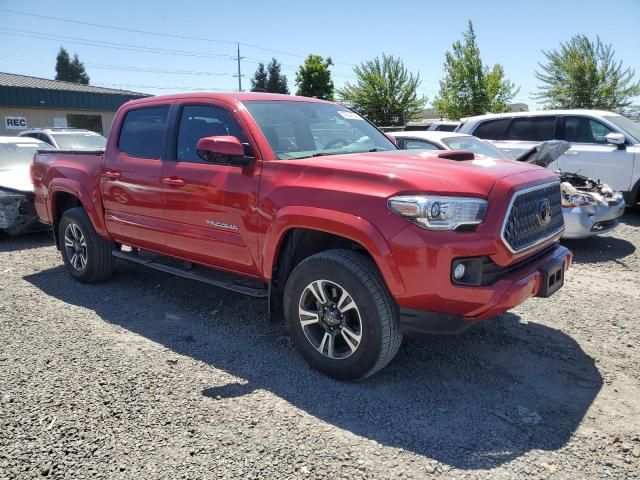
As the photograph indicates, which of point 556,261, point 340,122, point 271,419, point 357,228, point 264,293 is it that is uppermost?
point 340,122

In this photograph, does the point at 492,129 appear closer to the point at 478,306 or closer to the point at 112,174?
the point at 112,174

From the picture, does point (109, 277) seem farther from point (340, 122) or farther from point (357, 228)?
point (357, 228)

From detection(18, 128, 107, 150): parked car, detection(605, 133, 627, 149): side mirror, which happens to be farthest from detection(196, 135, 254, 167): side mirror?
detection(18, 128, 107, 150): parked car

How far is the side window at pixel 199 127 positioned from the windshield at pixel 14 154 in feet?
18.7

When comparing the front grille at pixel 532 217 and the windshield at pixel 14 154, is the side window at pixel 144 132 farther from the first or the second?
the windshield at pixel 14 154

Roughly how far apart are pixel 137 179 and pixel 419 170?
2.69 m

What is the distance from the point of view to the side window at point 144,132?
181 inches

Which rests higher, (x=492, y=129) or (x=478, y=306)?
(x=492, y=129)

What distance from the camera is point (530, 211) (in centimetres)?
328

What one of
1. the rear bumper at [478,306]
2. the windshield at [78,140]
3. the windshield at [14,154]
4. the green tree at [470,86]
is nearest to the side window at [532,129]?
the rear bumper at [478,306]

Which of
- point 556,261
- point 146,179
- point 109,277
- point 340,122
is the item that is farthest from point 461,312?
point 109,277

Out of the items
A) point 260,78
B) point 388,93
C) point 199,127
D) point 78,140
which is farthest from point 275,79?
point 199,127

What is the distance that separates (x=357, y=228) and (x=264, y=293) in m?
1.07

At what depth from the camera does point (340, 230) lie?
3.16 meters
